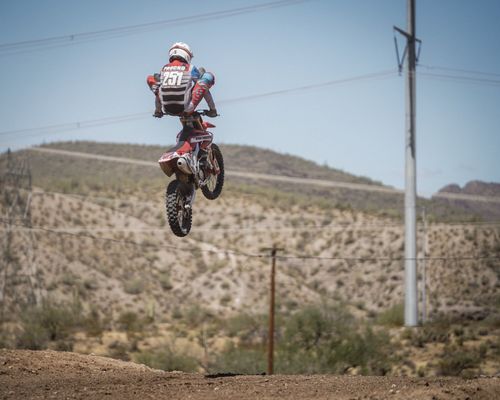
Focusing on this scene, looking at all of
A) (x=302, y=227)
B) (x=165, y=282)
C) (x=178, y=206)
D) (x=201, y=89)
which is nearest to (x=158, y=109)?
(x=201, y=89)

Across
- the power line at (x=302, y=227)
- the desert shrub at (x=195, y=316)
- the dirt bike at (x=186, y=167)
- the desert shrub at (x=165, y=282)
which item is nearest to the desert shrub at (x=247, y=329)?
the desert shrub at (x=195, y=316)

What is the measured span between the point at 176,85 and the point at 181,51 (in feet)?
2.70

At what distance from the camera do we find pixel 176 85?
15.9 meters

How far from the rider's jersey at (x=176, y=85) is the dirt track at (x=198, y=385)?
5665 mm

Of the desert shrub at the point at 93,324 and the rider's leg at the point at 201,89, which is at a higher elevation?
A: the rider's leg at the point at 201,89

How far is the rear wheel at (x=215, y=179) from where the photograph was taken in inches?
713

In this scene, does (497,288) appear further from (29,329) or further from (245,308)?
(29,329)

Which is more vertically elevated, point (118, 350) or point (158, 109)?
point (158, 109)

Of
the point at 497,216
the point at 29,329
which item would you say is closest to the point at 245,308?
the point at 29,329

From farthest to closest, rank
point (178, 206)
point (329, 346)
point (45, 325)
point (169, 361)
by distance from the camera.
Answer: point (45, 325) → point (329, 346) → point (169, 361) → point (178, 206)

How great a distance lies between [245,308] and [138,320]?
10239mm

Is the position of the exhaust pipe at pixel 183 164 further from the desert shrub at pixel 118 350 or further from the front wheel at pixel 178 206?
the desert shrub at pixel 118 350

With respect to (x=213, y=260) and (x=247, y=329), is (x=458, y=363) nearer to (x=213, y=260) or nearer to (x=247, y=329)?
(x=247, y=329)

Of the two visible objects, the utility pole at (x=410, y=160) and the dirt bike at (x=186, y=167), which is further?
the utility pole at (x=410, y=160)
